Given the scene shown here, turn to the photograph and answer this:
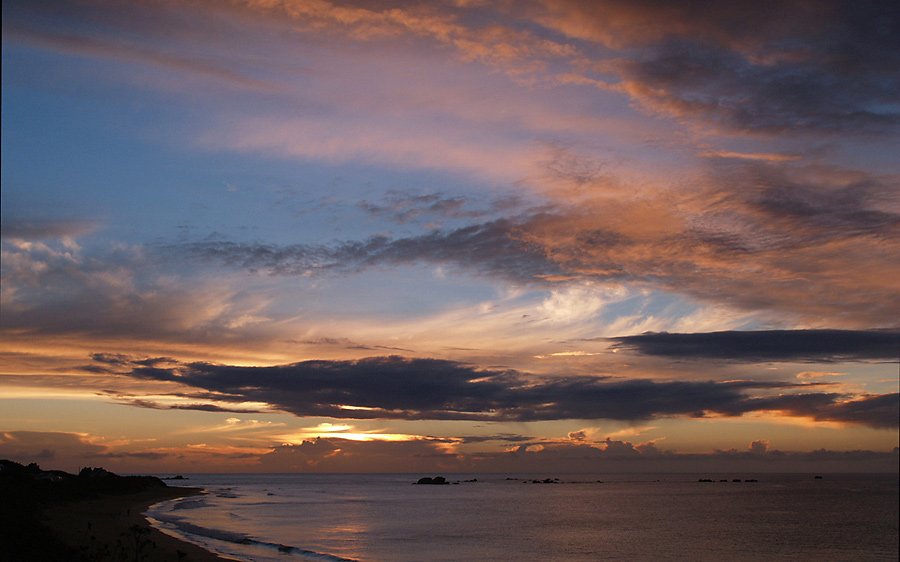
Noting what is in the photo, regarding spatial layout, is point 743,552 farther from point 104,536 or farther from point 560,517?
point 104,536

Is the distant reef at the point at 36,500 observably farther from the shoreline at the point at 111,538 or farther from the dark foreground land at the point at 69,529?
the shoreline at the point at 111,538

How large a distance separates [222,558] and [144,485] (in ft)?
316

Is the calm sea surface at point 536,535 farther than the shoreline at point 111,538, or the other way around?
the calm sea surface at point 536,535

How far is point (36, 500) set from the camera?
5144 centimetres

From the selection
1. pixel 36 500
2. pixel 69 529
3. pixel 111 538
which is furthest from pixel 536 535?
pixel 36 500

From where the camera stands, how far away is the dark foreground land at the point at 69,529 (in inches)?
1014

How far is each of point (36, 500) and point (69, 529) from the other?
17012mm

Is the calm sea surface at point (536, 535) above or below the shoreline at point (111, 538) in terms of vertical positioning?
below

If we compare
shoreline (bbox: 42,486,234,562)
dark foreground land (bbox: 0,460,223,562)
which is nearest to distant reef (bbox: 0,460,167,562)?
dark foreground land (bbox: 0,460,223,562)

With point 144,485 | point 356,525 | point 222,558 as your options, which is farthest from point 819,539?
point 144,485

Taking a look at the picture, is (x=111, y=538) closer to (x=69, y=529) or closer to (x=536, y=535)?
(x=69, y=529)

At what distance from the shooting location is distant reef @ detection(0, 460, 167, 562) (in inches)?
982

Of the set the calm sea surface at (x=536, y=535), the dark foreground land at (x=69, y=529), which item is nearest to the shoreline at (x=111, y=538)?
the dark foreground land at (x=69, y=529)

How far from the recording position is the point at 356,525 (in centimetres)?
6512
